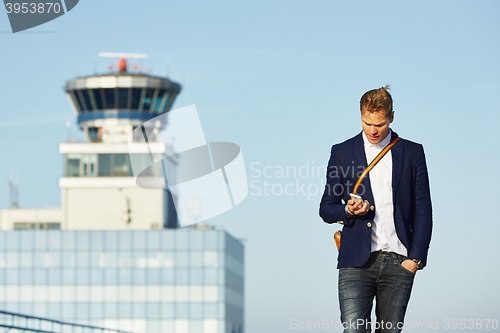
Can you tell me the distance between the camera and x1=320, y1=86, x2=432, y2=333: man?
720 cm

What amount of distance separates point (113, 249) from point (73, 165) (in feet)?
35.7

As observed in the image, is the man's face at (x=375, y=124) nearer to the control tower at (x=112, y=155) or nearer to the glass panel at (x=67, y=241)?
the control tower at (x=112, y=155)

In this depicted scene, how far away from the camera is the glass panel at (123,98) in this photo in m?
123

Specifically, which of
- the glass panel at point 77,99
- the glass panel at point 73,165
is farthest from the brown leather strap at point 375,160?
the glass panel at point 73,165

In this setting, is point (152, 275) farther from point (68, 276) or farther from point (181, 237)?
point (68, 276)

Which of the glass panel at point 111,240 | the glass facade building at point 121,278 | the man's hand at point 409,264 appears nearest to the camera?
the man's hand at point 409,264

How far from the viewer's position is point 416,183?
291 inches

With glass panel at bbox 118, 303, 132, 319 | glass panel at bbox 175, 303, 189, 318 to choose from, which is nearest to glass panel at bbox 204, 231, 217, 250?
glass panel at bbox 175, 303, 189, 318

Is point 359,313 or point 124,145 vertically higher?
point 124,145

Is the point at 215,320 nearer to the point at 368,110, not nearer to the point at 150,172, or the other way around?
the point at 150,172

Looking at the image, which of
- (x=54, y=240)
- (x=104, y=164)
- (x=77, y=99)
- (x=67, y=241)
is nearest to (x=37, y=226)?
(x=54, y=240)

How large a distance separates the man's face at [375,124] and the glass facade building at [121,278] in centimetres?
11276

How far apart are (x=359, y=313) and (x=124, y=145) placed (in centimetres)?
12099

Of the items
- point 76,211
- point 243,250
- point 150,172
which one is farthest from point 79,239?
point 243,250
